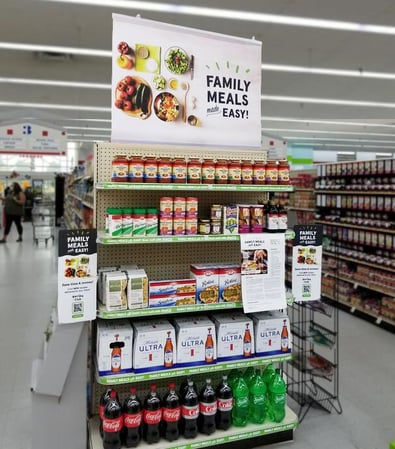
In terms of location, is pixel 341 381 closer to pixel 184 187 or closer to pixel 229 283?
pixel 229 283

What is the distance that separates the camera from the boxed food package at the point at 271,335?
9.55 feet

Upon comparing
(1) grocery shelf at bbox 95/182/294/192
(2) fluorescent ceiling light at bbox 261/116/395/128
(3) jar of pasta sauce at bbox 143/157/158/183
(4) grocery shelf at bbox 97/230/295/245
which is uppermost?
(2) fluorescent ceiling light at bbox 261/116/395/128

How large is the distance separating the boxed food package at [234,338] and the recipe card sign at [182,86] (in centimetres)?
130

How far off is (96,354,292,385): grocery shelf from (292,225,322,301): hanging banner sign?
1.56 ft

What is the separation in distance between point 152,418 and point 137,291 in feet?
2.67

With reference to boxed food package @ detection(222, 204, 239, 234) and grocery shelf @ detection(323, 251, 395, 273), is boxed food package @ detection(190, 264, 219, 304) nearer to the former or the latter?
boxed food package @ detection(222, 204, 239, 234)

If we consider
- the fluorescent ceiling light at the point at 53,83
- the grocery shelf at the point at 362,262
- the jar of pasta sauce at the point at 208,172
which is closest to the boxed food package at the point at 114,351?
the jar of pasta sauce at the point at 208,172

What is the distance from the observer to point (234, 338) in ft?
9.32

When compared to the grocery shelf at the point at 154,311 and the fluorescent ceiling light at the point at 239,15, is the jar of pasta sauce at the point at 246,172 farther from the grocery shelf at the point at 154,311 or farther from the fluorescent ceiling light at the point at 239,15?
the fluorescent ceiling light at the point at 239,15

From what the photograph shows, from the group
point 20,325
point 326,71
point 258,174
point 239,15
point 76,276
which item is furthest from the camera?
point 326,71

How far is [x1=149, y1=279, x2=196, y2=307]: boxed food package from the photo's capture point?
263 cm

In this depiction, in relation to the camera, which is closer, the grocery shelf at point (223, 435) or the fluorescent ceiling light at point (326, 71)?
the grocery shelf at point (223, 435)

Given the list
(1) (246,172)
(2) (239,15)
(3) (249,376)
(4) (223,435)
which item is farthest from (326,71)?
(4) (223,435)

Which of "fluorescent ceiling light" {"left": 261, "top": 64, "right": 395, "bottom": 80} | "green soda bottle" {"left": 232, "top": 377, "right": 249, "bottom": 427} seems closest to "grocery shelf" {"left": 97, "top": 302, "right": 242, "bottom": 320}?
"green soda bottle" {"left": 232, "top": 377, "right": 249, "bottom": 427}
